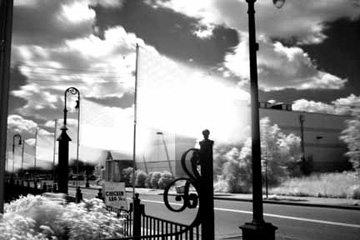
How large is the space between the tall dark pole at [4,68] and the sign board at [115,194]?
541 centimetres

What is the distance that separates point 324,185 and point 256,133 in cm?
2206

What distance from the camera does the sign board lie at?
10.4 metres

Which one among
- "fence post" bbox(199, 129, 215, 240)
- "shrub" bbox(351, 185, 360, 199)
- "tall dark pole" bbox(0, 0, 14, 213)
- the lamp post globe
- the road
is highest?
the lamp post globe

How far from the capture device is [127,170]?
5050 cm

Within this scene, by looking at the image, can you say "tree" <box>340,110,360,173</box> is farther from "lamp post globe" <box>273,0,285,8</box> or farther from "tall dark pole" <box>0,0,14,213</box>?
"tall dark pole" <box>0,0,14,213</box>

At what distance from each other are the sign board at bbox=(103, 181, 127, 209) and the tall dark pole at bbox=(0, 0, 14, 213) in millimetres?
5414

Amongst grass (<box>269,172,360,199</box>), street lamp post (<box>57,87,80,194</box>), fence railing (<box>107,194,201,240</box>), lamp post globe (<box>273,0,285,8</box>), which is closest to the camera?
fence railing (<box>107,194,201,240</box>)

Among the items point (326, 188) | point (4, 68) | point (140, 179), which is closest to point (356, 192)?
point (326, 188)

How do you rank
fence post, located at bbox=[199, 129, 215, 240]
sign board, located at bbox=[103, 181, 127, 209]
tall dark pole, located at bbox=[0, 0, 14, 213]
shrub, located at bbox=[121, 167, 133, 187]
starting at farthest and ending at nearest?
shrub, located at bbox=[121, 167, 133, 187] < sign board, located at bbox=[103, 181, 127, 209] < tall dark pole, located at bbox=[0, 0, 14, 213] < fence post, located at bbox=[199, 129, 215, 240]

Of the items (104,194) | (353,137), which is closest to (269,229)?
(104,194)

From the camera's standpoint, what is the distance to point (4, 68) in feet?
17.0

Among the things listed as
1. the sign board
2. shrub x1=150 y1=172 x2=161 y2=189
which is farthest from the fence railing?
shrub x1=150 y1=172 x2=161 y2=189

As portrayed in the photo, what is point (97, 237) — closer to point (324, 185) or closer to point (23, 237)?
point (23, 237)

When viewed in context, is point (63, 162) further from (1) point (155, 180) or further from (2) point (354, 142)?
(1) point (155, 180)
